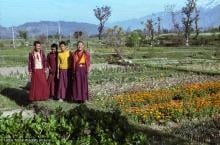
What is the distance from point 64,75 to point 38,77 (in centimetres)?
68

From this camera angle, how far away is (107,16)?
5969 centimetres

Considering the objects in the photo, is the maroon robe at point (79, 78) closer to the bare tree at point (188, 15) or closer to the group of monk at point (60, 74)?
the group of monk at point (60, 74)

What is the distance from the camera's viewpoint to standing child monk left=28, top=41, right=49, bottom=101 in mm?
13016

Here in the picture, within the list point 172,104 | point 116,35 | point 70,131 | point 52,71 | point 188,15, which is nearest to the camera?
point 70,131

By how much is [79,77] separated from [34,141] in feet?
20.7

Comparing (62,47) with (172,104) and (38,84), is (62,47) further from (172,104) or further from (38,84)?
(172,104)

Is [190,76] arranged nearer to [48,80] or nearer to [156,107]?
[48,80]

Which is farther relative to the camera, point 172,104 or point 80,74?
point 80,74

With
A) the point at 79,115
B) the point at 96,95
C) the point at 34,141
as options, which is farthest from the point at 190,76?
the point at 34,141

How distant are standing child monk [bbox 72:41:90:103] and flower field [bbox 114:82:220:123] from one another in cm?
83

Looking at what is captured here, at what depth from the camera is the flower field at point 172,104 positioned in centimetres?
1043

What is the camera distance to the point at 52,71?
13.3m

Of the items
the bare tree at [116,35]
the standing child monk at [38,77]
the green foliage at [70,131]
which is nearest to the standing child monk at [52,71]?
the standing child monk at [38,77]

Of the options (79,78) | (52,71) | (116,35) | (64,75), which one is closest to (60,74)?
(64,75)
